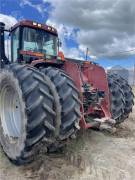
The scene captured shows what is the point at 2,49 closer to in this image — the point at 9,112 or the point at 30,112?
the point at 9,112

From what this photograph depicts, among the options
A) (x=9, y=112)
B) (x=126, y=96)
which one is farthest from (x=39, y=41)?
(x=126, y=96)

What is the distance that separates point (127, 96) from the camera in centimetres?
599

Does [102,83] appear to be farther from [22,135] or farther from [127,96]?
[22,135]

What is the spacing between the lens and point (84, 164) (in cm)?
392

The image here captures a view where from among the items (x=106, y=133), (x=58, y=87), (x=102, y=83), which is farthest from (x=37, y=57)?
(x=106, y=133)

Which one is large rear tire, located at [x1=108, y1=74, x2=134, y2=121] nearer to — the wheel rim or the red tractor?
the red tractor

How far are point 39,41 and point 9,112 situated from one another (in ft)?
6.69

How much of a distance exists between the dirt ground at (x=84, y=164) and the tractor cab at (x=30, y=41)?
80.4 inches

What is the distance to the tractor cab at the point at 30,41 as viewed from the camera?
551cm

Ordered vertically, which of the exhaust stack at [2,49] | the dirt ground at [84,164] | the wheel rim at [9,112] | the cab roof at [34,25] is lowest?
the dirt ground at [84,164]

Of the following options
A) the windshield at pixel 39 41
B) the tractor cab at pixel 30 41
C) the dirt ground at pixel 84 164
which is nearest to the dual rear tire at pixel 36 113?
the dirt ground at pixel 84 164

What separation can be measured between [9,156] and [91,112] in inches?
68.1

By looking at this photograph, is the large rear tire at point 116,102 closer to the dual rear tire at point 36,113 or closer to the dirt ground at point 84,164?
the dirt ground at point 84,164

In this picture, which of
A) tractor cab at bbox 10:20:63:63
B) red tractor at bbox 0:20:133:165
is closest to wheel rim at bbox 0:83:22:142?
red tractor at bbox 0:20:133:165
